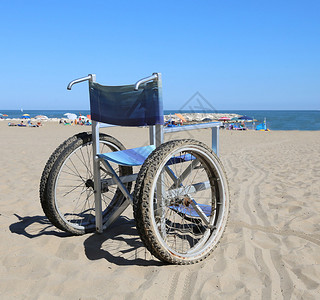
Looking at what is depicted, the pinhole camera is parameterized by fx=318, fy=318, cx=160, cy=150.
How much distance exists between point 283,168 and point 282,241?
14.3ft

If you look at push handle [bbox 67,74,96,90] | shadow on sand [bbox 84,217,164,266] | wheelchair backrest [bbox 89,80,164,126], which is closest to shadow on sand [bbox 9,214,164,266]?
shadow on sand [bbox 84,217,164,266]

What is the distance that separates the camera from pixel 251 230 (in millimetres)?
3516

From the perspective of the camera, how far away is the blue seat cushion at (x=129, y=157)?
282 centimetres

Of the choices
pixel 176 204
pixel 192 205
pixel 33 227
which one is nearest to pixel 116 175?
pixel 176 204

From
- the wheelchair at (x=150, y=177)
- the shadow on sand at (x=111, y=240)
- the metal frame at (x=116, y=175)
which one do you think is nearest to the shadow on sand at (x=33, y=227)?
the shadow on sand at (x=111, y=240)

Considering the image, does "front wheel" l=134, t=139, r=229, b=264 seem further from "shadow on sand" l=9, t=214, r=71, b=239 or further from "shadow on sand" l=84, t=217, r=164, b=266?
"shadow on sand" l=9, t=214, r=71, b=239

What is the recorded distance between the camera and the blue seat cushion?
111 inches

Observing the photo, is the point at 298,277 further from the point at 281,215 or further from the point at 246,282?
the point at 281,215

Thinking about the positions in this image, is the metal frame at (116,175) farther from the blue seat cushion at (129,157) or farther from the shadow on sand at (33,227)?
the shadow on sand at (33,227)

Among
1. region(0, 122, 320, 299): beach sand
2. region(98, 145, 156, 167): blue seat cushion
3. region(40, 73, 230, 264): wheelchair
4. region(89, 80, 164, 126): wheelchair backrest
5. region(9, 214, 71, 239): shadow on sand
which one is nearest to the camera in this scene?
region(0, 122, 320, 299): beach sand

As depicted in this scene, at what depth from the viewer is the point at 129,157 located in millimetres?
3047

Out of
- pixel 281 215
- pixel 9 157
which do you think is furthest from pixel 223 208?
pixel 9 157

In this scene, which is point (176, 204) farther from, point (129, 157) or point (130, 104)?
point (130, 104)

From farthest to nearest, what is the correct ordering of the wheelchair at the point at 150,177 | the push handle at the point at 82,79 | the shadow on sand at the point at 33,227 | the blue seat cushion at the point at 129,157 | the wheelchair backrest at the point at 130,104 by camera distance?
the shadow on sand at the point at 33,227
the push handle at the point at 82,79
the blue seat cushion at the point at 129,157
the wheelchair backrest at the point at 130,104
the wheelchair at the point at 150,177
